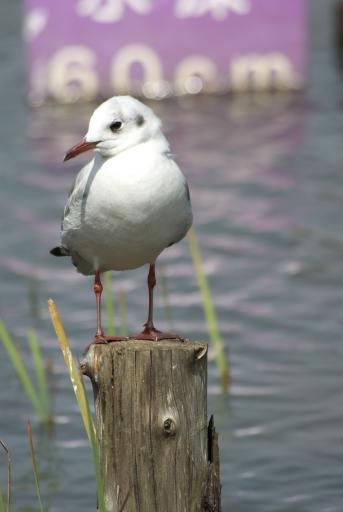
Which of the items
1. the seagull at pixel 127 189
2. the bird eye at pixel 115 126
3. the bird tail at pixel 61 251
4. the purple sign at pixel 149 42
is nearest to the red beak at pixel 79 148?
the seagull at pixel 127 189

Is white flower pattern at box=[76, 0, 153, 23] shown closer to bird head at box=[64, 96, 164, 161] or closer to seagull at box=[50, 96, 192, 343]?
seagull at box=[50, 96, 192, 343]

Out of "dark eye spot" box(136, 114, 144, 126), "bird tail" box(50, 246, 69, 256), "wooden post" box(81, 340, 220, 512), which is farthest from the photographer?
"bird tail" box(50, 246, 69, 256)

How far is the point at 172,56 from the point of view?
15.0 meters

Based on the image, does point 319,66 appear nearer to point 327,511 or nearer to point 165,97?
point 165,97

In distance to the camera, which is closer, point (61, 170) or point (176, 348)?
point (176, 348)

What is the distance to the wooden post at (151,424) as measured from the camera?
439cm

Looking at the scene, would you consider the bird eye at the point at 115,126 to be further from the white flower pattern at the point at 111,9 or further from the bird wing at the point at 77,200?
the white flower pattern at the point at 111,9

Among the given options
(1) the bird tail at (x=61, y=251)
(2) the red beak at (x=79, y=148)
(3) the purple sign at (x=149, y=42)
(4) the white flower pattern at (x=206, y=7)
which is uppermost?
(4) the white flower pattern at (x=206, y=7)

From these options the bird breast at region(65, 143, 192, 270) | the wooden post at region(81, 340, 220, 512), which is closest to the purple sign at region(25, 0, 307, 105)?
the bird breast at region(65, 143, 192, 270)

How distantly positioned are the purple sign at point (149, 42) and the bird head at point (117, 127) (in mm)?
10417

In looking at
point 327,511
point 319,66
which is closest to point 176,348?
point 327,511

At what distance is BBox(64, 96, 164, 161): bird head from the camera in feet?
14.9

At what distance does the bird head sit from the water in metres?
2.62

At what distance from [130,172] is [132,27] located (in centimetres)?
1061
